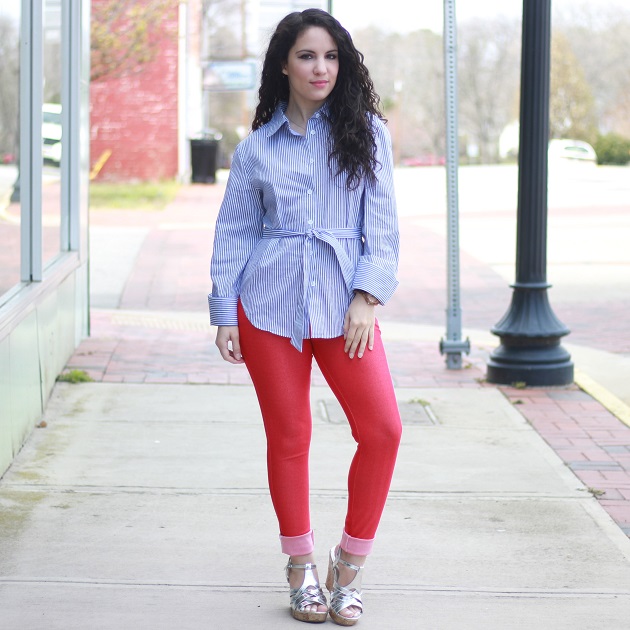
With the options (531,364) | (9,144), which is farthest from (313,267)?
(531,364)

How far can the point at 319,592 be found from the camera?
11.1 feet

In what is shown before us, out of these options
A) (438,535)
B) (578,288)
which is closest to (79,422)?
(438,535)

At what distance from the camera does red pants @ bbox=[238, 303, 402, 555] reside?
3.23 meters

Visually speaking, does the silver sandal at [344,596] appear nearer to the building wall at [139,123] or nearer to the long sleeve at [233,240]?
the long sleeve at [233,240]

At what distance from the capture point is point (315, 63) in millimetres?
3209

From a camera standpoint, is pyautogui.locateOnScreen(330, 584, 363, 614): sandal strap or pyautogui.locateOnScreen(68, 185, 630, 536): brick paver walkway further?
pyautogui.locateOnScreen(68, 185, 630, 536): brick paver walkway

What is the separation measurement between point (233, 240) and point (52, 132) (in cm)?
439

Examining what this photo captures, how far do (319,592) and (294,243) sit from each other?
1007 mm

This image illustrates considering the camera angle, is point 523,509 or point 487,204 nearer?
point 523,509

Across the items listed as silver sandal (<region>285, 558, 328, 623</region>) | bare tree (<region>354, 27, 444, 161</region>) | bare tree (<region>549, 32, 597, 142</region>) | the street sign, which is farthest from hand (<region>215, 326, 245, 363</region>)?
bare tree (<region>354, 27, 444, 161</region>)

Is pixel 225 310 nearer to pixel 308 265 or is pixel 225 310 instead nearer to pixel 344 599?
pixel 308 265

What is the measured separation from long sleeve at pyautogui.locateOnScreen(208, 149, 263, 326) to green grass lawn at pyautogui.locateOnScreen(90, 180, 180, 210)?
20303mm

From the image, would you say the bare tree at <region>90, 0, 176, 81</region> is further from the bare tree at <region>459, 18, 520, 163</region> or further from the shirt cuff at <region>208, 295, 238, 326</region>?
the bare tree at <region>459, 18, 520, 163</region>

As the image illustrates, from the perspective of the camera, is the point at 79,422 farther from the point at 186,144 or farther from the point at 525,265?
the point at 186,144
